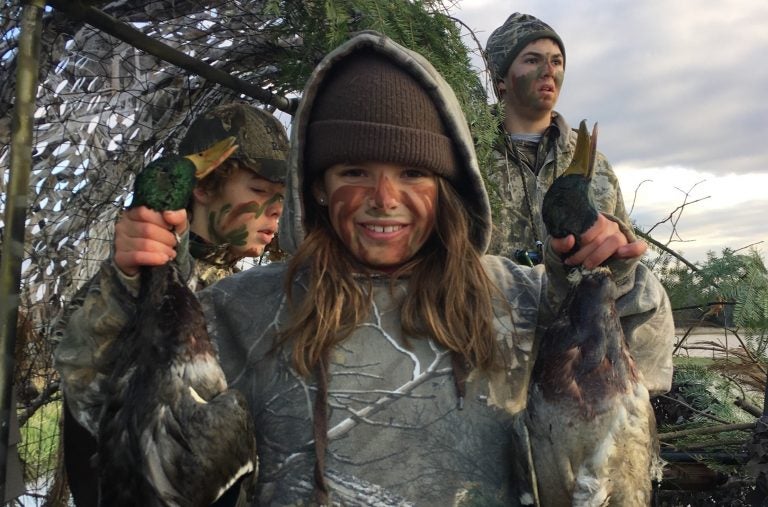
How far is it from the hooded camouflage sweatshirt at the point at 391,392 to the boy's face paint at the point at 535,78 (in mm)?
2307

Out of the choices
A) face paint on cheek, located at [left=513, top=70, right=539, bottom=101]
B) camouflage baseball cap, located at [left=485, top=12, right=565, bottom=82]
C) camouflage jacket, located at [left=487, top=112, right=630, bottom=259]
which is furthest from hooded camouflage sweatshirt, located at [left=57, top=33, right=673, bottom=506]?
camouflage baseball cap, located at [left=485, top=12, right=565, bottom=82]

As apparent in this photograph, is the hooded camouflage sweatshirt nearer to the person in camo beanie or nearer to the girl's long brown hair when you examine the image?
the girl's long brown hair

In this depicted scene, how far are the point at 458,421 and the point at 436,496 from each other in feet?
0.62

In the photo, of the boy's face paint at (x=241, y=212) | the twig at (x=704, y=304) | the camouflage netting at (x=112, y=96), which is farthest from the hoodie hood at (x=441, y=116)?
the twig at (x=704, y=304)

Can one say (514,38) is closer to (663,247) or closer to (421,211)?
(663,247)

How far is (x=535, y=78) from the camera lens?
4109 millimetres

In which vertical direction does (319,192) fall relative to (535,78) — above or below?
below

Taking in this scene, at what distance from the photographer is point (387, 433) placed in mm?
1747

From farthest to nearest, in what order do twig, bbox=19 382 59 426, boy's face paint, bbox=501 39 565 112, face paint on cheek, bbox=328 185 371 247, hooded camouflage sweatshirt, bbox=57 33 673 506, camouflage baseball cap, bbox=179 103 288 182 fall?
boy's face paint, bbox=501 39 565 112, twig, bbox=19 382 59 426, camouflage baseball cap, bbox=179 103 288 182, face paint on cheek, bbox=328 185 371 247, hooded camouflage sweatshirt, bbox=57 33 673 506

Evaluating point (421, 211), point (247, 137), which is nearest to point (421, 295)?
point (421, 211)

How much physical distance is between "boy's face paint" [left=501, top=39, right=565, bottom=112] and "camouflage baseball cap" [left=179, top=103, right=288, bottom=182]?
5.32 feet

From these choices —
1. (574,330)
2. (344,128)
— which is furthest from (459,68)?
(574,330)

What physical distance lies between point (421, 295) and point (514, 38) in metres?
2.83

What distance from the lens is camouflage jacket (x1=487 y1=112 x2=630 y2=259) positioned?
3.68m
